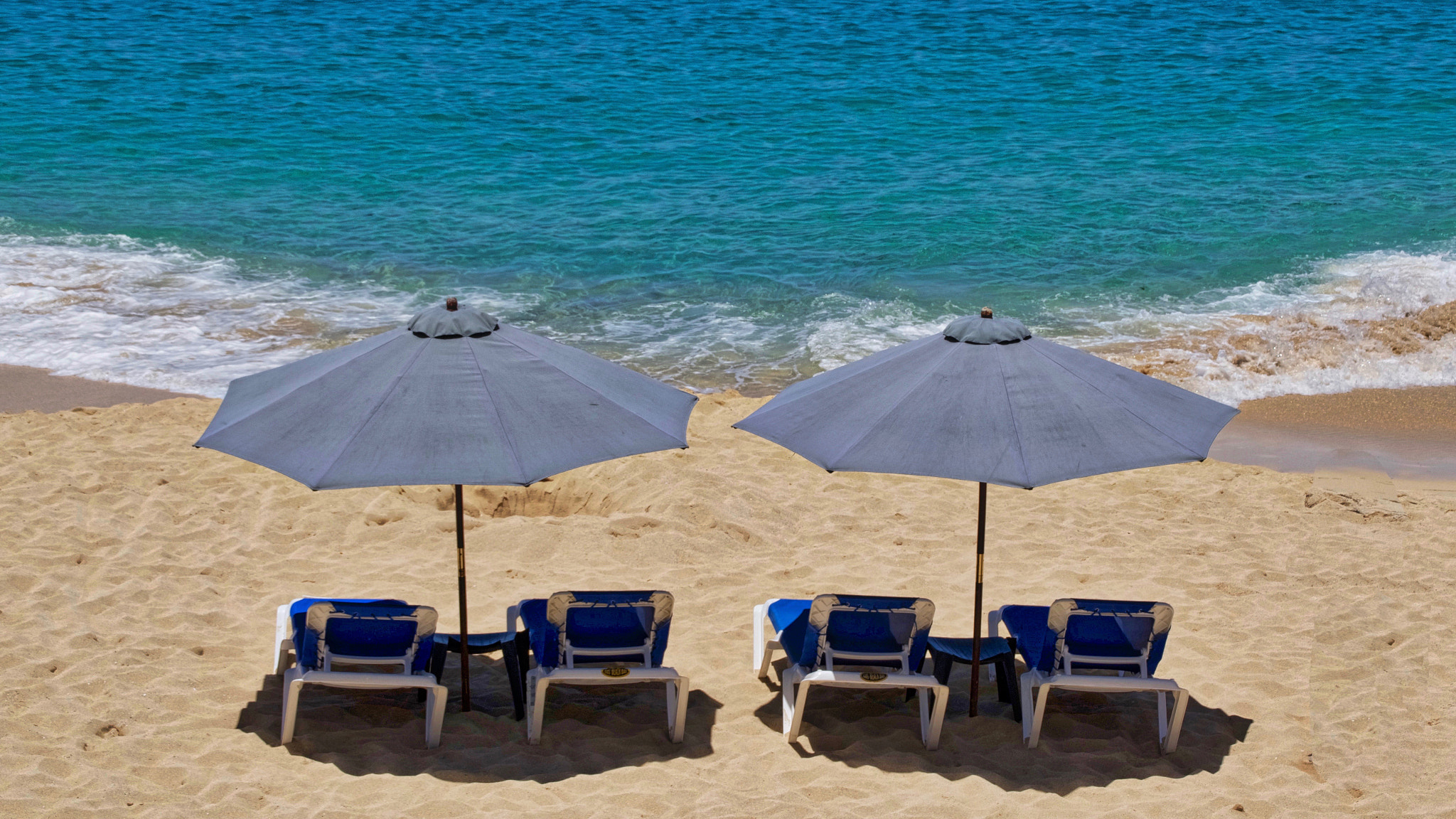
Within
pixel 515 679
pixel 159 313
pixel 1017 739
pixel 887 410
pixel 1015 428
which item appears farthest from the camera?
pixel 159 313

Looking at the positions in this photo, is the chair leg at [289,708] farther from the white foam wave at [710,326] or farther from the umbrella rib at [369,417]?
the white foam wave at [710,326]

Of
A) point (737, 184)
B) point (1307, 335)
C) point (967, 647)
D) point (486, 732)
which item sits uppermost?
point (737, 184)

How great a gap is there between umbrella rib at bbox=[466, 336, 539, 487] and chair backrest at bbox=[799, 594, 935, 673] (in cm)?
156

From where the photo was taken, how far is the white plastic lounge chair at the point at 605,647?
580cm

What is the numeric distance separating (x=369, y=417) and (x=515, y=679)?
1.64 m

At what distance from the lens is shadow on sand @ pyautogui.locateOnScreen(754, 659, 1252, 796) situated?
5.75 metres

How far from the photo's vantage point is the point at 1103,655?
19.3ft

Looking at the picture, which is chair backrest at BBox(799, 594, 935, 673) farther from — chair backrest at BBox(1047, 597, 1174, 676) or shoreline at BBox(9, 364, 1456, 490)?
shoreline at BBox(9, 364, 1456, 490)

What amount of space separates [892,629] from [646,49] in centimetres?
2591

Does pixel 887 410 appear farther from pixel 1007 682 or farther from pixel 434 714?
pixel 434 714

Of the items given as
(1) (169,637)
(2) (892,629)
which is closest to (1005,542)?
(2) (892,629)

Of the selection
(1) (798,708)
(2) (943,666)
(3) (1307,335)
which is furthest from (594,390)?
(3) (1307,335)

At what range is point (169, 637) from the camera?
6.70 m

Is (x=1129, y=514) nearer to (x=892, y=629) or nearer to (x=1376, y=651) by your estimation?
(x=1376, y=651)
